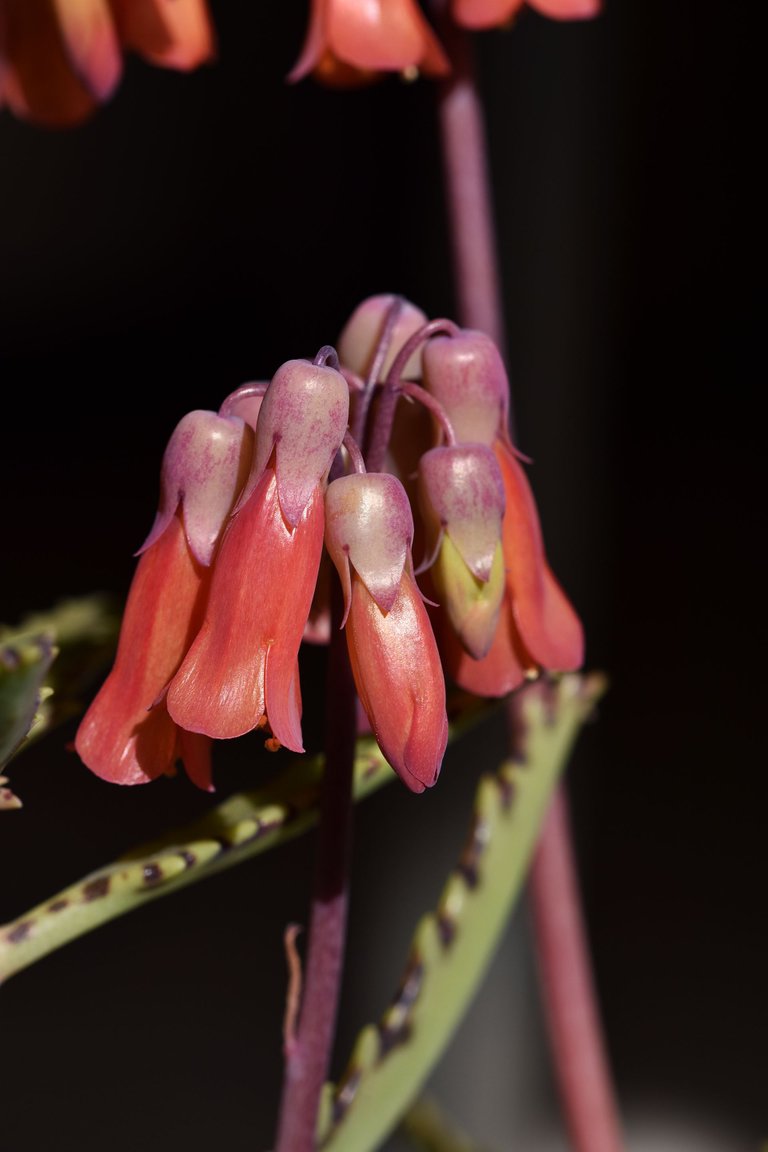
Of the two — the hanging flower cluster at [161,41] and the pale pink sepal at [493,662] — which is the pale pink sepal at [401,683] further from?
the hanging flower cluster at [161,41]

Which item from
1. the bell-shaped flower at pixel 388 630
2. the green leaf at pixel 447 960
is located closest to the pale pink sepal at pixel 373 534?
the bell-shaped flower at pixel 388 630

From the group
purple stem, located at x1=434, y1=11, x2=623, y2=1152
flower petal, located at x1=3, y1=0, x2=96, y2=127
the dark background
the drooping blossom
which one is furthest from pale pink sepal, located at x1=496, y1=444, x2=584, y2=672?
the dark background

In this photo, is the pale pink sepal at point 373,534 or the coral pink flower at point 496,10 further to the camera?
the coral pink flower at point 496,10

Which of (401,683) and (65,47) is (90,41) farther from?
(401,683)

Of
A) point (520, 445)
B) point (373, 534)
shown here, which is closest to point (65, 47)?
point (373, 534)

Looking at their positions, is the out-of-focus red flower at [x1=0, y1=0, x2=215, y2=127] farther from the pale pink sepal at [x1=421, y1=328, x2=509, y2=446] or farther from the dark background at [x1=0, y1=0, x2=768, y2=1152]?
the dark background at [x1=0, y1=0, x2=768, y2=1152]

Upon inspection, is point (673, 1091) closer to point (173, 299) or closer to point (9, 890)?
point (9, 890)
